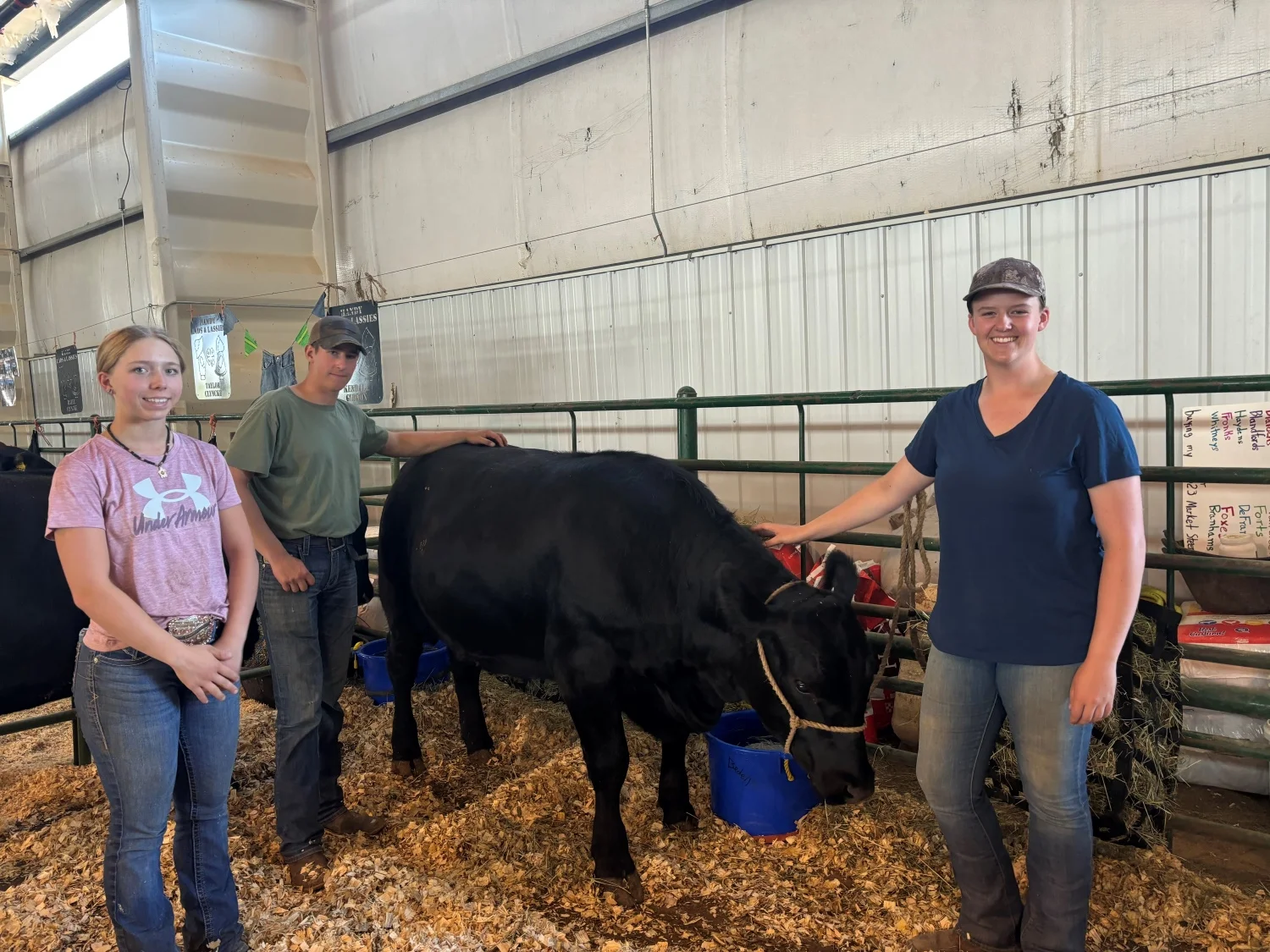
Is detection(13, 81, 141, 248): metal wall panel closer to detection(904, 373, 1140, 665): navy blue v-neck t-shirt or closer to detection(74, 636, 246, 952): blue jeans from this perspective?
detection(74, 636, 246, 952): blue jeans

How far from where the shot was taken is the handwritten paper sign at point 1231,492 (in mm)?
3033

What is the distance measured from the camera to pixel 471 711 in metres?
3.60

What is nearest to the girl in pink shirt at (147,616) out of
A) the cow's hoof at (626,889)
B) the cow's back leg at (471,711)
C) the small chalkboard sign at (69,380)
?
the cow's hoof at (626,889)

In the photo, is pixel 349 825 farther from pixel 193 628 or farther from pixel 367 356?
pixel 367 356

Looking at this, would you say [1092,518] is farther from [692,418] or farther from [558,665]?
[692,418]

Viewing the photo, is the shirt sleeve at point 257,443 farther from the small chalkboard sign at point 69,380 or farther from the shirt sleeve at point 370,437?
the small chalkboard sign at point 69,380

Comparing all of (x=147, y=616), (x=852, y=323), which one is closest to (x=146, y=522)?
(x=147, y=616)

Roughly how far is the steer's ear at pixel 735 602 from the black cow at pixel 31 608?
2086mm

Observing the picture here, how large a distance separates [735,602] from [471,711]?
1.65 m

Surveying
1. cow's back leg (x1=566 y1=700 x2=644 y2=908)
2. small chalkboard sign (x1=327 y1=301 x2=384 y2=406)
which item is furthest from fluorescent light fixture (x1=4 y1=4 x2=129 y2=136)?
cow's back leg (x1=566 y1=700 x2=644 y2=908)

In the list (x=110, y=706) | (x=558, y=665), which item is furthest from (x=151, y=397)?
(x=558, y=665)

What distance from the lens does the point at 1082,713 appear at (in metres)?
1.75

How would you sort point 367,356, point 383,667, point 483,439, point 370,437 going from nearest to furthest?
point 370,437 < point 483,439 < point 383,667 < point 367,356

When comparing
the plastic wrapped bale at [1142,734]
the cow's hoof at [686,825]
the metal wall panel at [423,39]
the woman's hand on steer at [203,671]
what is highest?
the metal wall panel at [423,39]
